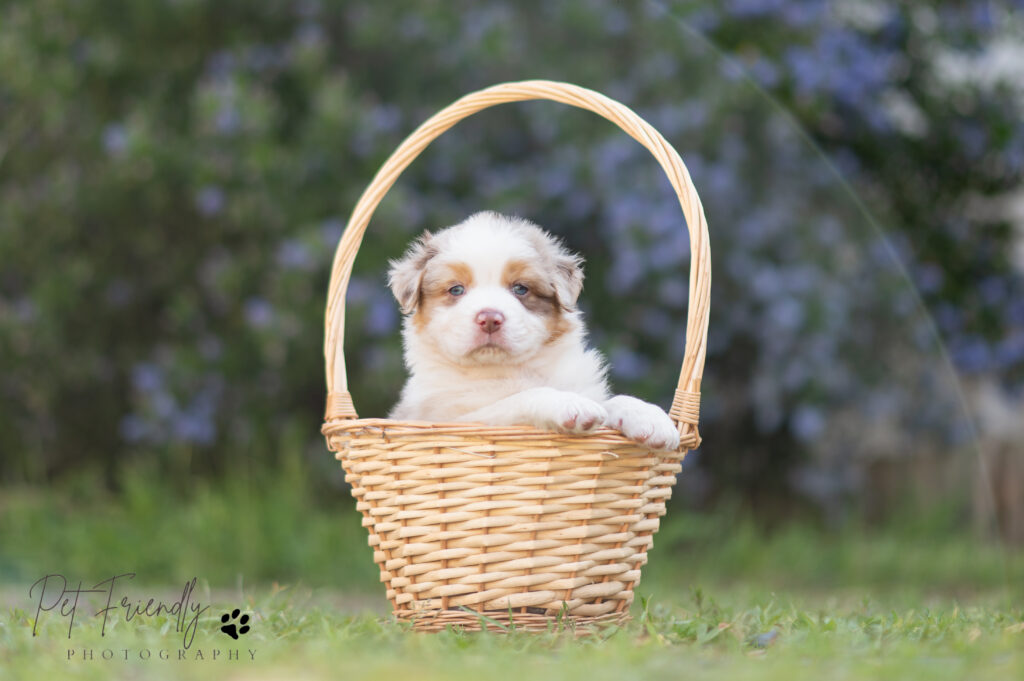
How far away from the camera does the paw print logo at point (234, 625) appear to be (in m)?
2.17

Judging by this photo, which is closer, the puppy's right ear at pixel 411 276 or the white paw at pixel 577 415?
the white paw at pixel 577 415

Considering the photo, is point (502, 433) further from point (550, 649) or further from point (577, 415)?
point (550, 649)

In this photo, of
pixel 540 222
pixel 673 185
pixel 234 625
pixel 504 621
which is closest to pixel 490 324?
pixel 673 185

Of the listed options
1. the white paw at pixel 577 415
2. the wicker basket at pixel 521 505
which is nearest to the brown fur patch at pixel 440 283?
the wicker basket at pixel 521 505

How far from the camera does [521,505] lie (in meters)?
2.12

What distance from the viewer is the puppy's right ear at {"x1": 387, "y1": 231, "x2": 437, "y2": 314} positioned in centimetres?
249

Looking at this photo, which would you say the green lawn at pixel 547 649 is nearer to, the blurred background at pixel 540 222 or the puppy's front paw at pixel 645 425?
the puppy's front paw at pixel 645 425

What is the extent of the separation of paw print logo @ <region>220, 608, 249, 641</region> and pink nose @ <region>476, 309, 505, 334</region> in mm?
835

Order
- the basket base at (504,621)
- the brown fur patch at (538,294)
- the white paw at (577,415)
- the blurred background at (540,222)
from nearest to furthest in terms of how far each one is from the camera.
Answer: the white paw at (577,415), the basket base at (504,621), the brown fur patch at (538,294), the blurred background at (540,222)

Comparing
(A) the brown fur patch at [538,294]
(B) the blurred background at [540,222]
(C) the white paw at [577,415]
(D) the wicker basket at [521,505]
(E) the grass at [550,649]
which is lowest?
(E) the grass at [550,649]

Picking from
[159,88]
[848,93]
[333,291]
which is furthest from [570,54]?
[333,291]

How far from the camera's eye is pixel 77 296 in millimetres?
5621

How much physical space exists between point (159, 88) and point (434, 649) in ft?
14.9

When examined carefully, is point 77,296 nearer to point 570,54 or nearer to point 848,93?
point 570,54
